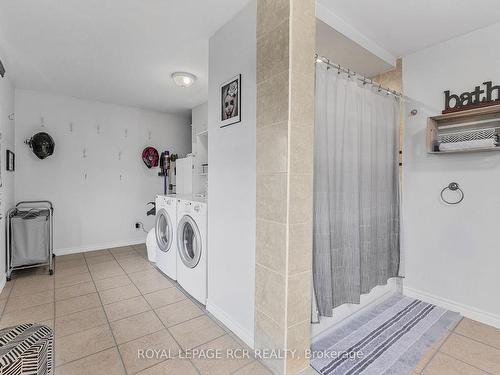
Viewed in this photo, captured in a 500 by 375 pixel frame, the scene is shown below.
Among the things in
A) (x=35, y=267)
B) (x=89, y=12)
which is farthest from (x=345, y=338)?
(x=35, y=267)

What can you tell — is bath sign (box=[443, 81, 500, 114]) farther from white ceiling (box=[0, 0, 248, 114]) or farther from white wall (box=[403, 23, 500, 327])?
white ceiling (box=[0, 0, 248, 114])

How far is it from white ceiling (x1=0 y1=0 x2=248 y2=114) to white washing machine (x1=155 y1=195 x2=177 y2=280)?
150cm

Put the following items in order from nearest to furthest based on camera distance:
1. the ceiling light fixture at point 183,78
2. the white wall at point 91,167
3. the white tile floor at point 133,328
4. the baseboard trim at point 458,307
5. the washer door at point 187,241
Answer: the white tile floor at point 133,328 → the baseboard trim at point 458,307 → the washer door at point 187,241 → the ceiling light fixture at point 183,78 → the white wall at point 91,167

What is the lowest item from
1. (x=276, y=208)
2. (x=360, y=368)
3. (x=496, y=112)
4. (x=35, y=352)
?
(x=360, y=368)

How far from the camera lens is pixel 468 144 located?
209 centimetres

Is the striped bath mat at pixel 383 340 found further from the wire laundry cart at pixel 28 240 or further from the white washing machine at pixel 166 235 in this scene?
the wire laundry cart at pixel 28 240

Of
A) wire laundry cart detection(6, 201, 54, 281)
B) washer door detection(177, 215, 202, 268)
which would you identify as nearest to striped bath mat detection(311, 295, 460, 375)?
washer door detection(177, 215, 202, 268)

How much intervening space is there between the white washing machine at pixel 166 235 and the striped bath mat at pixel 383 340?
68.9 inches

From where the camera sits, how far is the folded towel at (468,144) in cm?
198

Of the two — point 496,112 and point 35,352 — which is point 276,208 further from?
point 496,112

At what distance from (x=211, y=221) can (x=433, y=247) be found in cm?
210

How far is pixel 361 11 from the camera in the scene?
1905 mm

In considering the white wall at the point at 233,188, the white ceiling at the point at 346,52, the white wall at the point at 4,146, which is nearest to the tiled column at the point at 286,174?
the white wall at the point at 233,188

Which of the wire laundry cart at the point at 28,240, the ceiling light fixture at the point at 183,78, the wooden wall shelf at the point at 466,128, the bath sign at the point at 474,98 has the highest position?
the ceiling light fixture at the point at 183,78
